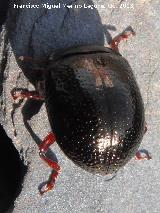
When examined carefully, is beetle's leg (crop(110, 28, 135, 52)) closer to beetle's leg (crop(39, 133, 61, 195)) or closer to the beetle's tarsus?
beetle's leg (crop(39, 133, 61, 195))

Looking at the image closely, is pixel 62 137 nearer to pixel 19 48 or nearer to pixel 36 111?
pixel 36 111

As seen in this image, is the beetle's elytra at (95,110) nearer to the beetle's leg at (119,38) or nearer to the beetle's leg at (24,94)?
the beetle's leg at (24,94)

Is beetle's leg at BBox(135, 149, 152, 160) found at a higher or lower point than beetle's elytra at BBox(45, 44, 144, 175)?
lower

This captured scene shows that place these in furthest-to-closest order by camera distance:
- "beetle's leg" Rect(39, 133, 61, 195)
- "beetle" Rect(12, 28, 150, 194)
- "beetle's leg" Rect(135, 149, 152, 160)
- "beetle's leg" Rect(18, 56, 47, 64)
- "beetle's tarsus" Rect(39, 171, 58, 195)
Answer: "beetle's leg" Rect(135, 149, 152, 160), "beetle's tarsus" Rect(39, 171, 58, 195), "beetle's leg" Rect(39, 133, 61, 195), "beetle's leg" Rect(18, 56, 47, 64), "beetle" Rect(12, 28, 150, 194)

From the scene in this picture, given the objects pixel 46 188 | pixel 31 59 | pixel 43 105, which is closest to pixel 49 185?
pixel 46 188

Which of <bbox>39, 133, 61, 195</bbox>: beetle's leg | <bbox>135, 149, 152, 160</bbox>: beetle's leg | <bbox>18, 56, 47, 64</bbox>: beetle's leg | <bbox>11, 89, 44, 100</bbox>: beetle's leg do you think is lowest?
Result: <bbox>135, 149, 152, 160</bbox>: beetle's leg

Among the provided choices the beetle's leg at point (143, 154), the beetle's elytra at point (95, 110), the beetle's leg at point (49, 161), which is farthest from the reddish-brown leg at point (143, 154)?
the beetle's leg at point (49, 161)

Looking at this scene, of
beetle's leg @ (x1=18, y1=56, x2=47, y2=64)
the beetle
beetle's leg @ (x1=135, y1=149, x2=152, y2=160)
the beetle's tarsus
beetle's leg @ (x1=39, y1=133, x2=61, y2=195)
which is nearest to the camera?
the beetle

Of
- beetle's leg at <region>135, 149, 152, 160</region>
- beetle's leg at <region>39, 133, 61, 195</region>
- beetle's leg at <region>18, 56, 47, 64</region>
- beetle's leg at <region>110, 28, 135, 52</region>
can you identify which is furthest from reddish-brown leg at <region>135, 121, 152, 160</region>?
beetle's leg at <region>18, 56, 47, 64</region>

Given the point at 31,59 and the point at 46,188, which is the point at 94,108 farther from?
the point at 46,188
